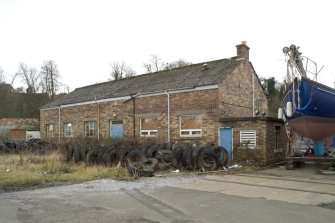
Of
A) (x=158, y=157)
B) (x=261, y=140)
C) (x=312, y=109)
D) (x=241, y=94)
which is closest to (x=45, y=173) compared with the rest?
(x=158, y=157)

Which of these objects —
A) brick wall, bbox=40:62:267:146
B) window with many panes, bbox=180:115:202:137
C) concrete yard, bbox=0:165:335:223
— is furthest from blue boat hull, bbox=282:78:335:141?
window with many panes, bbox=180:115:202:137

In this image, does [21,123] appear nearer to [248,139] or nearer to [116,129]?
[116,129]

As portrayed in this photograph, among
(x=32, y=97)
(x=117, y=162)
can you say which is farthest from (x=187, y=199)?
(x=32, y=97)

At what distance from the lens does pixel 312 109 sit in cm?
1569

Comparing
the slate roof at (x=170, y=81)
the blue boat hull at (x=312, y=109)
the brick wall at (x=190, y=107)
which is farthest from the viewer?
the slate roof at (x=170, y=81)

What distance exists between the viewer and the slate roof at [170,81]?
70.7ft

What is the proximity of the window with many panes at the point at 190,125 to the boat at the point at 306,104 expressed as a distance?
16.2ft

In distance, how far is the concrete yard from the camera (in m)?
7.74

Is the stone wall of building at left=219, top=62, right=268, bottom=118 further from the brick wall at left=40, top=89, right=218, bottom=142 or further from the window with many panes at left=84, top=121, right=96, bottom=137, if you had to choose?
the window with many panes at left=84, top=121, right=96, bottom=137

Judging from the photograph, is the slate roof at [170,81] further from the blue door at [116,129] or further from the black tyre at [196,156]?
the black tyre at [196,156]

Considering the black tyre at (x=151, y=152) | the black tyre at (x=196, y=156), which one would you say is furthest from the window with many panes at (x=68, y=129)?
the black tyre at (x=196, y=156)

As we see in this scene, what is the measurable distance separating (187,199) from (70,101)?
942 inches

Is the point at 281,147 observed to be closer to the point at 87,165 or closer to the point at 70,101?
the point at 87,165

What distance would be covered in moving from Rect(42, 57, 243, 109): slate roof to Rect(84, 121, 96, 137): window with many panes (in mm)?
1860
